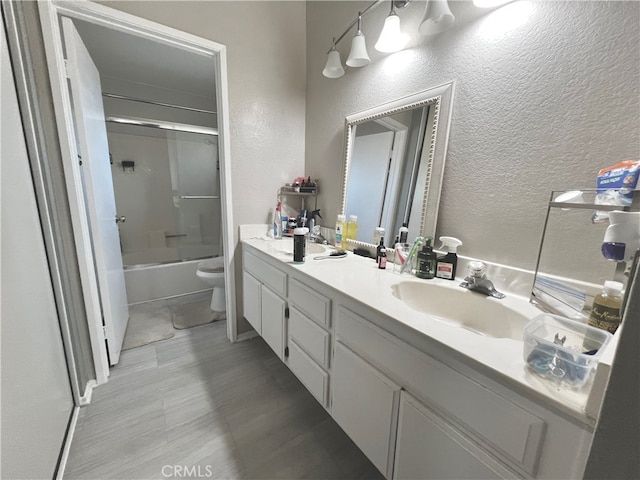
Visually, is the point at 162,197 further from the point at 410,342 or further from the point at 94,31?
the point at 410,342

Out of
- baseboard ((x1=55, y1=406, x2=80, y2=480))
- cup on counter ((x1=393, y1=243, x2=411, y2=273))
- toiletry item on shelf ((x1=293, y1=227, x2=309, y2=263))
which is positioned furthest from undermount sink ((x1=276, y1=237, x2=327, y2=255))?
baseboard ((x1=55, y1=406, x2=80, y2=480))

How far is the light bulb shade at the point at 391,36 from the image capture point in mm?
1129

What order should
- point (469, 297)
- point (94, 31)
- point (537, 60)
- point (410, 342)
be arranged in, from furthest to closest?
point (94, 31) < point (469, 297) < point (537, 60) < point (410, 342)

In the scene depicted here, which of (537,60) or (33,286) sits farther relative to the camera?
(33,286)

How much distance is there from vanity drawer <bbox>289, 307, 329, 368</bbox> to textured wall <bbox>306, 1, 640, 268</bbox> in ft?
2.36

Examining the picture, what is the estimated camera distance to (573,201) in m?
0.75

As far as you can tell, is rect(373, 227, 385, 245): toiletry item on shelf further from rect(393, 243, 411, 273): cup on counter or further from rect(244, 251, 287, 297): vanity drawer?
rect(244, 251, 287, 297): vanity drawer

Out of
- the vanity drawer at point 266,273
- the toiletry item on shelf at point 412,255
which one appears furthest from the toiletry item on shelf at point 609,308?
the vanity drawer at point 266,273

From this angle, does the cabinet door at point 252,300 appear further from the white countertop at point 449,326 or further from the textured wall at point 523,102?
the textured wall at point 523,102

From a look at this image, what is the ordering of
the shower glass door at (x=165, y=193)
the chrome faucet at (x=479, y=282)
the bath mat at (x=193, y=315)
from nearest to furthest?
the chrome faucet at (x=479, y=282) → the bath mat at (x=193, y=315) → the shower glass door at (x=165, y=193)

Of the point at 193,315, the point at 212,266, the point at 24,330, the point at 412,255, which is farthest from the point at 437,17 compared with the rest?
the point at 193,315

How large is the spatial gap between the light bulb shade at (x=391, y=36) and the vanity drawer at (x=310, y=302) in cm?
120

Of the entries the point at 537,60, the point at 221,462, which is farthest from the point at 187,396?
the point at 537,60

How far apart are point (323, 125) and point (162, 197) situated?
240 cm
